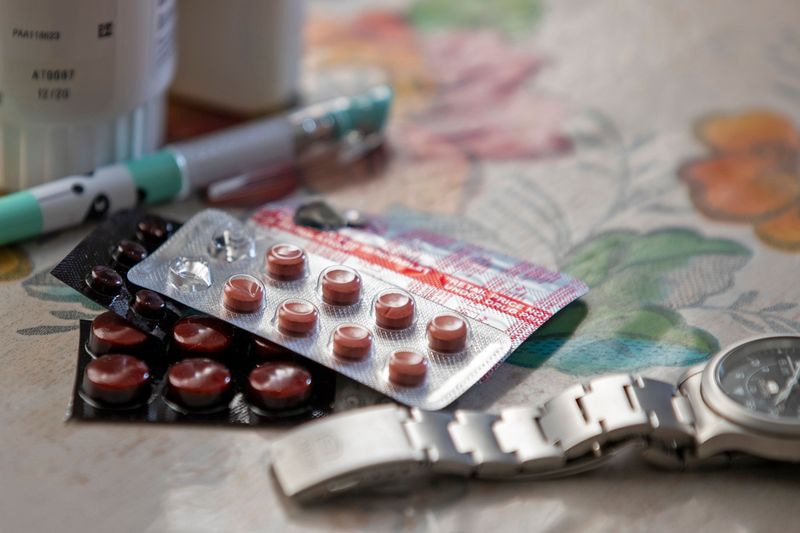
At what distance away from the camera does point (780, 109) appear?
1.88 ft

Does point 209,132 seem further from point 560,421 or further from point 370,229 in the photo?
point 560,421

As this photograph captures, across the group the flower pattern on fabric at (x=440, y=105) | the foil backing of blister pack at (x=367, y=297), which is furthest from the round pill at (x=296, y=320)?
the flower pattern on fabric at (x=440, y=105)

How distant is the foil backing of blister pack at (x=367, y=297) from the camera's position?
36 centimetres

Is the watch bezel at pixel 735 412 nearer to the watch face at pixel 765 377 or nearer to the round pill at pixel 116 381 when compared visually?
the watch face at pixel 765 377

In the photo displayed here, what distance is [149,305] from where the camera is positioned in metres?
0.37

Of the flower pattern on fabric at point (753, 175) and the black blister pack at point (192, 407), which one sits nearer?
the black blister pack at point (192, 407)

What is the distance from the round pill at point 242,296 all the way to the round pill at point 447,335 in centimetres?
6

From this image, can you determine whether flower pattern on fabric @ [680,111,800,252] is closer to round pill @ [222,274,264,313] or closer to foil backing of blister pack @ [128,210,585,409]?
foil backing of blister pack @ [128,210,585,409]

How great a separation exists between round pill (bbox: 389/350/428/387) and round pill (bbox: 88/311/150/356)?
80mm

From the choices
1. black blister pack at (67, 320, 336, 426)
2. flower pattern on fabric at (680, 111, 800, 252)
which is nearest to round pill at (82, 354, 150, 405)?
black blister pack at (67, 320, 336, 426)

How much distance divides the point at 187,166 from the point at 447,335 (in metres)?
0.16

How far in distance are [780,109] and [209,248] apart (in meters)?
0.32

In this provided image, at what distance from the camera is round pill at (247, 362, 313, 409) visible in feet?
1.12

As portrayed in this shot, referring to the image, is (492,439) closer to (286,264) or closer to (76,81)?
(286,264)
